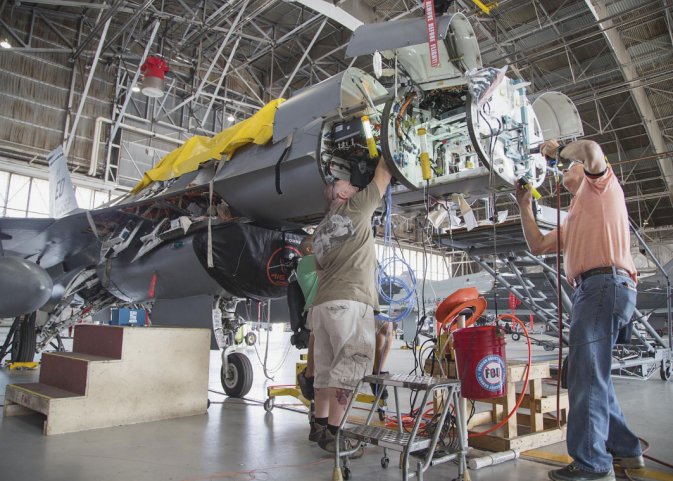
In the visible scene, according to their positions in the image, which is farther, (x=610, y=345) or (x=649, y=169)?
(x=649, y=169)

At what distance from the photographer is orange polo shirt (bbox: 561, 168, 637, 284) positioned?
2.74 metres

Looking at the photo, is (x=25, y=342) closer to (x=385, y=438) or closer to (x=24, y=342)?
(x=24, y=342)

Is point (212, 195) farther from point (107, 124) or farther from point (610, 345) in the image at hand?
point (107, 124)

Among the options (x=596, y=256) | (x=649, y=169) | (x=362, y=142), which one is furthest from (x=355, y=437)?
(x=649, y=169)

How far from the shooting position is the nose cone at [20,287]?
19.2ft

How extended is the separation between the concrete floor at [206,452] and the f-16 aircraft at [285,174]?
1.40 metres

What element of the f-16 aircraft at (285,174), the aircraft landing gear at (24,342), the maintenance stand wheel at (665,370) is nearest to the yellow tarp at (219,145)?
the f-16 aircraft at (285,174)

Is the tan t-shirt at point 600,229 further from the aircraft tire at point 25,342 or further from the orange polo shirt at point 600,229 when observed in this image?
the aircraft tire at point 25,342

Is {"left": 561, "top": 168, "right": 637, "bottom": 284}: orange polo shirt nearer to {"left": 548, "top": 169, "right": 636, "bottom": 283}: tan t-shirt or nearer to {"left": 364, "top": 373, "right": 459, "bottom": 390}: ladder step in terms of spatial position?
{"left": 548, "top": 169, "right": 636, "bottom": 283}: tan t-shirt

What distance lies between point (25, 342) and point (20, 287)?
3.72 meters

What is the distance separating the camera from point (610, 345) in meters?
2.64

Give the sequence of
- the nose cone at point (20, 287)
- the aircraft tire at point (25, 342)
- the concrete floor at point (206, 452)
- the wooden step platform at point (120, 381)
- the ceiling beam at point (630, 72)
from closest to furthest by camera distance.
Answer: the concrete floor at point (206, 452)
the wooden step platform at point (120, 381)
the nose cone at point (20, 287)
the aircraft tire at point (25, 342)
the ceiling beam at point (630, 72)

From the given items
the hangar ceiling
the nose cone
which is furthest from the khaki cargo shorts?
the hangar ceiling

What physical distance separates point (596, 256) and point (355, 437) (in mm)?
1700
